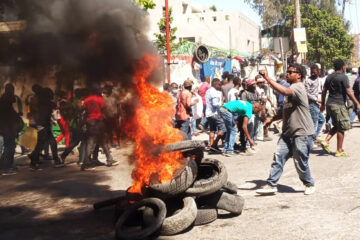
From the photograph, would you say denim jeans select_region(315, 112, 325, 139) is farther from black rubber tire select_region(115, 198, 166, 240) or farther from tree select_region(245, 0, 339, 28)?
tree select_region(245, 0, 339, 28)

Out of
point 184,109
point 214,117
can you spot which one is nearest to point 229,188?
point 184,109

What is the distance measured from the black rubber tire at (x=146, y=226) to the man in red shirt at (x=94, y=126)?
4.23m

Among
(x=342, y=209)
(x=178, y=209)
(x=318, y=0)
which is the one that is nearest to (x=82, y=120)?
(x=178, y=209)

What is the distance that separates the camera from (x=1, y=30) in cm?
598

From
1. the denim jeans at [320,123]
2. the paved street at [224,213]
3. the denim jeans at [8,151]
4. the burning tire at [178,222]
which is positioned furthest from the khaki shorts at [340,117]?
the denim jeans at [8,151]

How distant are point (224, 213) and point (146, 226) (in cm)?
117

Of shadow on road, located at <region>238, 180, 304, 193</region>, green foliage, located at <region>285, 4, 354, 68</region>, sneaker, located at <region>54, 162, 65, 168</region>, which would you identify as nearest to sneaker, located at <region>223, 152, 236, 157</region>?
shadow on road, located at <region>238, 180, 304, 193</region>

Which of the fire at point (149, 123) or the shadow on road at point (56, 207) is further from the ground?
the fire at point (149, 123)

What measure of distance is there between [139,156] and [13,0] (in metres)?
2.76

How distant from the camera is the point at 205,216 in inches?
194

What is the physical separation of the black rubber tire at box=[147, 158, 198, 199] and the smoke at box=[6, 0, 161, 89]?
1639 millimetres

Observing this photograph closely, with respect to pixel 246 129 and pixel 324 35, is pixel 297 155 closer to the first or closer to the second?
pixel 246 129

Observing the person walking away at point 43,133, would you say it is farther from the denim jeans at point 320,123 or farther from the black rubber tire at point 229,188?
the denim jeans at point 320,123

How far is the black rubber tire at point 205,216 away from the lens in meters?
4.91
